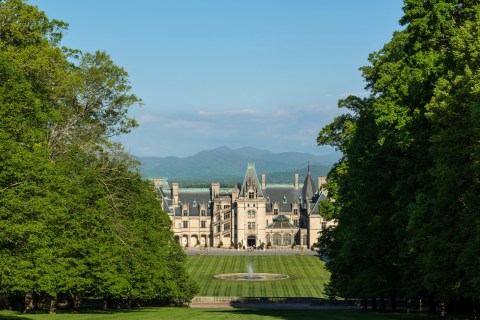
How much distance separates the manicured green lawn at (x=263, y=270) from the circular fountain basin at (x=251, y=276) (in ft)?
4.76

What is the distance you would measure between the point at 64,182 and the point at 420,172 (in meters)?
17.3

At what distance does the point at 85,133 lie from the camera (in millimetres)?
45281

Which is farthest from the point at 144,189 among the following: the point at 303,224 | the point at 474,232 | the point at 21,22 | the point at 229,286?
the point at 303,224

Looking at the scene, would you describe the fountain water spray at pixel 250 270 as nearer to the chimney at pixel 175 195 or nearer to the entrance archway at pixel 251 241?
the entrance archway at pixel 251 241

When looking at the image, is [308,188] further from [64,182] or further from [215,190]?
[64,182]

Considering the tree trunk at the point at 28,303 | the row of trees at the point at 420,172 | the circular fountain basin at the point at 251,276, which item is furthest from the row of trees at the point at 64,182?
the circular fountain basin at the point at 251,276

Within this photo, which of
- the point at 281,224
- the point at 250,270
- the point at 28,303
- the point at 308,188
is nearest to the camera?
the point at 28,303

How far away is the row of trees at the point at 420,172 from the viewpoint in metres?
30.4

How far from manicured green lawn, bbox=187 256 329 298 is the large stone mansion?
2557 centimetres

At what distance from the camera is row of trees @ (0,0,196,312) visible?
31719 millimetres

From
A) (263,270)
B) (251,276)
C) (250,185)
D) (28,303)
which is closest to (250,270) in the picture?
(263,270)

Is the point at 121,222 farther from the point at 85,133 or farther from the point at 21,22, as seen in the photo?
the point at 21,22

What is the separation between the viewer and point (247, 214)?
510 ft

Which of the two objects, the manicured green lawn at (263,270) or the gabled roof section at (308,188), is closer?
the manicured green lawn at (263,270)
